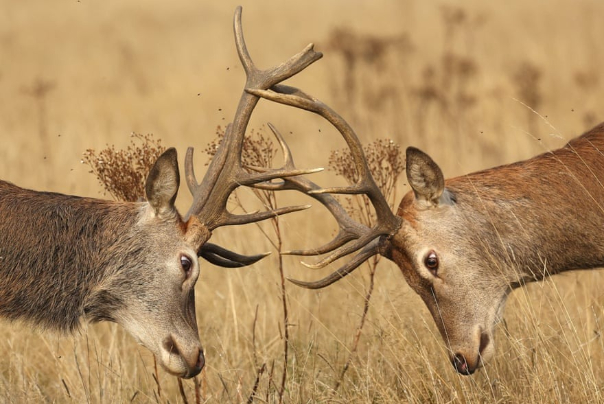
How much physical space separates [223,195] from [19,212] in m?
1.09

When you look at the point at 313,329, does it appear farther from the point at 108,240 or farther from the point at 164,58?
the point at 164,58

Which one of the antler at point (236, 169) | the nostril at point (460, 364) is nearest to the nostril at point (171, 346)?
the antler at point (236, 169)

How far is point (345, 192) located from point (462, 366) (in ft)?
3.81

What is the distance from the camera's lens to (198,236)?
17.7 feet

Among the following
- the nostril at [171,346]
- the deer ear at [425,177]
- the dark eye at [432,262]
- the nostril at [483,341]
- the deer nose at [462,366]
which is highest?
the deer ear at [425,177]

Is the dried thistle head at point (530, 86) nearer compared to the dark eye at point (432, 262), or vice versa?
the dark eye at point (432, 262)

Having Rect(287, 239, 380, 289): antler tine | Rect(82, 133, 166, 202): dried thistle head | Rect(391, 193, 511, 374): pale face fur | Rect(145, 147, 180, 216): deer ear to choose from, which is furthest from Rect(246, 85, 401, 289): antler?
Rect(82, 133, 166, 202): dried thistle head

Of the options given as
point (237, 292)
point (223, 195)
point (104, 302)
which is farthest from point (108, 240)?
point (237, 292)

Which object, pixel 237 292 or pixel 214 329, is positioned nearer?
pixel 214 329

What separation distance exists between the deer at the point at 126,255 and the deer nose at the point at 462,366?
1.23 m

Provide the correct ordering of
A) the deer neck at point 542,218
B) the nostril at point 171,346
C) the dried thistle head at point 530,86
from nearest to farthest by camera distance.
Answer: the nostril at point 171,346
the deer neck at point 542,218
the dried thistle head at point 530,86

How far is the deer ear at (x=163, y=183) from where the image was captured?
17.1ft

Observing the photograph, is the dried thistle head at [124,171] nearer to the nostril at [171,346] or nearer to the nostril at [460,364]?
the nostril at [171,346]

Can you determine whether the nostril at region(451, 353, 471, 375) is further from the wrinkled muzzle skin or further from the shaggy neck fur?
the shaggy neck fur
